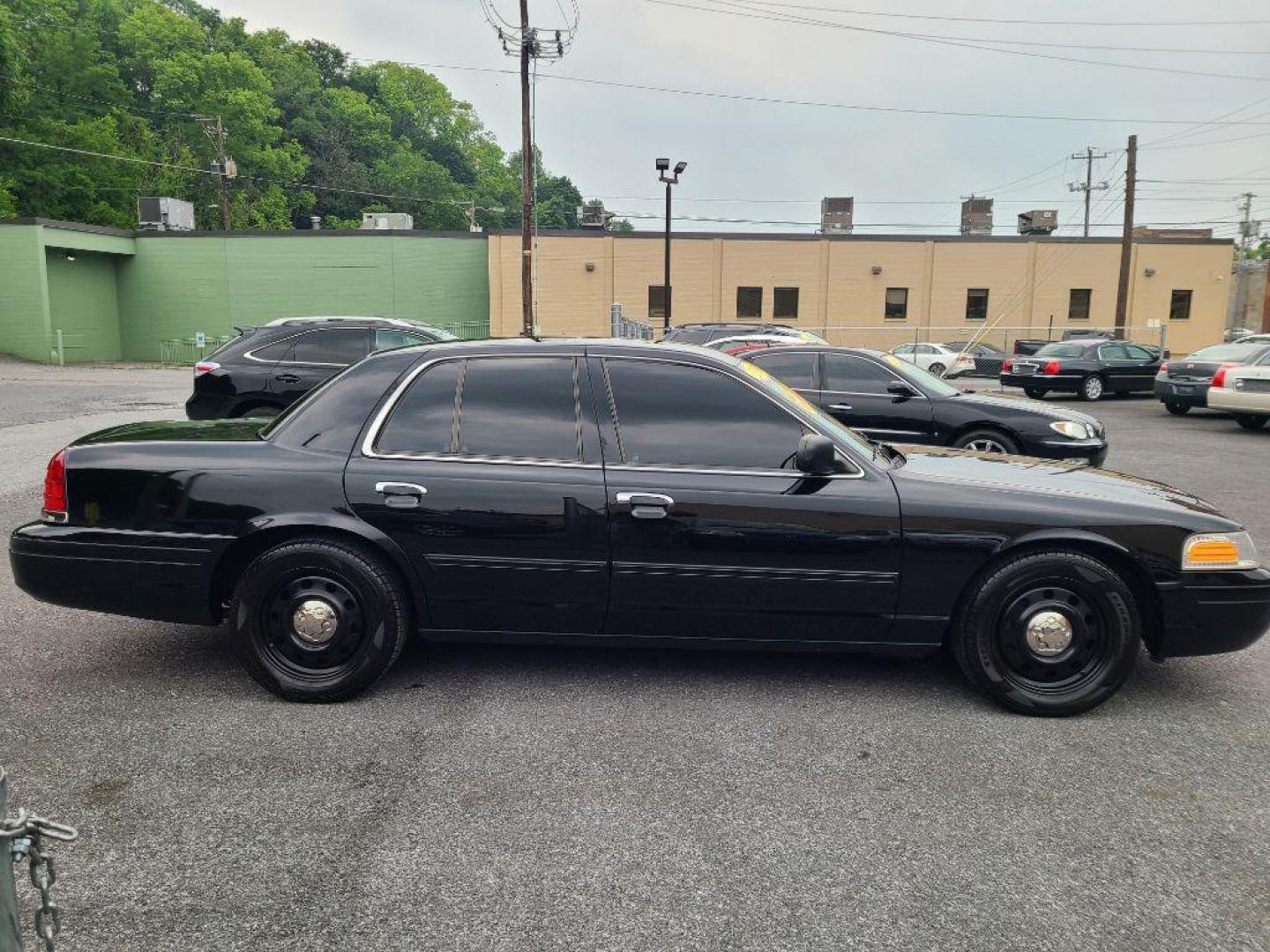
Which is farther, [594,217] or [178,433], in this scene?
[594,217]

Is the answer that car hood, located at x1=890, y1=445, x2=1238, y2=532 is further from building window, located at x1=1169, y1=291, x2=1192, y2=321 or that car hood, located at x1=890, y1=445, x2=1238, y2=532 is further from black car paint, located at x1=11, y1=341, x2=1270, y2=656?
building window, located at x1=1169, y1=291, x2=1192, y2=321

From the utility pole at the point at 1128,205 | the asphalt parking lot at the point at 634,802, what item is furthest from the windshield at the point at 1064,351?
the asphalt parking lot at the point at 634,802

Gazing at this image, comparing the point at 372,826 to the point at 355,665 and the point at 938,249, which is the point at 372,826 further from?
the point at 938,249

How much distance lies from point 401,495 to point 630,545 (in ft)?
3.29

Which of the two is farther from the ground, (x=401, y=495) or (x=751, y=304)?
(x=751, y=304)

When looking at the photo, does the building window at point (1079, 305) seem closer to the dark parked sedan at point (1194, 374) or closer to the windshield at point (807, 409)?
the dark parked sedan at point (1194, 374)

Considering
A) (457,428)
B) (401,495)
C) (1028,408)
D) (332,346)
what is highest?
(332,346)

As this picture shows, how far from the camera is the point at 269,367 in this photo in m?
10.5

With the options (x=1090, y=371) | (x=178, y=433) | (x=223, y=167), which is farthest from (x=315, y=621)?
A: (x=223, y=167)

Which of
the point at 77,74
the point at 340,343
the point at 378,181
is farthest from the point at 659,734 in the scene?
the point at 378,181

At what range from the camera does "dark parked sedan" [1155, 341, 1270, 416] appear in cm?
1620

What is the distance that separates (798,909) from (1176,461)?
11.3 metres

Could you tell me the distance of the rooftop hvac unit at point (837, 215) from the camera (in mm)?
43406

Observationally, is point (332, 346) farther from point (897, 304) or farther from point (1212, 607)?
point (897, 304)
